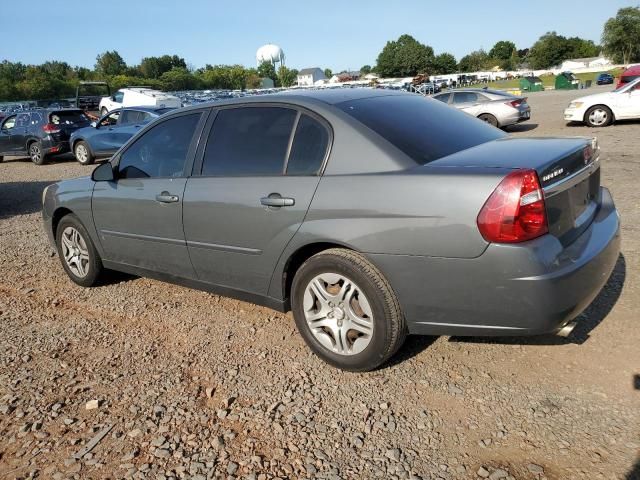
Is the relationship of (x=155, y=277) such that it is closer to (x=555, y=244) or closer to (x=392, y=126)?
(x=392, y=126)

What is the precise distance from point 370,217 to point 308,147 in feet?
2.27

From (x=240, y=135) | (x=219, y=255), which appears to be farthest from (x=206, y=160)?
(x=219, y=255)

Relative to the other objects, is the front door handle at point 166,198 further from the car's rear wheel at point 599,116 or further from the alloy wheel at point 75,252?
the car's rear wheel at point 599,116

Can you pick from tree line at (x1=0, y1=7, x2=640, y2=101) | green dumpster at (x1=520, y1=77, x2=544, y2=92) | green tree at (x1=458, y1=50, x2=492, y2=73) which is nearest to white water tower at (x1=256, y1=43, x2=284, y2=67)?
tree line at (x1=0, y1=7, x2=640, y2=101)

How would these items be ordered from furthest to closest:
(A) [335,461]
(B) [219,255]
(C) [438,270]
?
(B) [219,255], (C) [438,270], (A) [335,461]

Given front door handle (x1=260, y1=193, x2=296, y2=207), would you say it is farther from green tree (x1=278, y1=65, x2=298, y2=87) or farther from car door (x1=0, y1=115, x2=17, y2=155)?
green tree (x1=278, y1=65, x2=298, y2=87)

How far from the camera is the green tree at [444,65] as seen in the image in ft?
438

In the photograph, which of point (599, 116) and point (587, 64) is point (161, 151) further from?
point (587, 64)

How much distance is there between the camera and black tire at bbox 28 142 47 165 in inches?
598

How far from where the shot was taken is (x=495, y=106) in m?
16.1

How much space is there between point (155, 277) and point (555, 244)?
118 inches

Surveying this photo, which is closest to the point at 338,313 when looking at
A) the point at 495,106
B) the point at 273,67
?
the point at 495,106

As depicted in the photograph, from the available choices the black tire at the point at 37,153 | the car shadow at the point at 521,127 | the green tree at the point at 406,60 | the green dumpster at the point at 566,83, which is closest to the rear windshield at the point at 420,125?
the car shadow at the point at 521,127

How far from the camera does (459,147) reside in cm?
314
